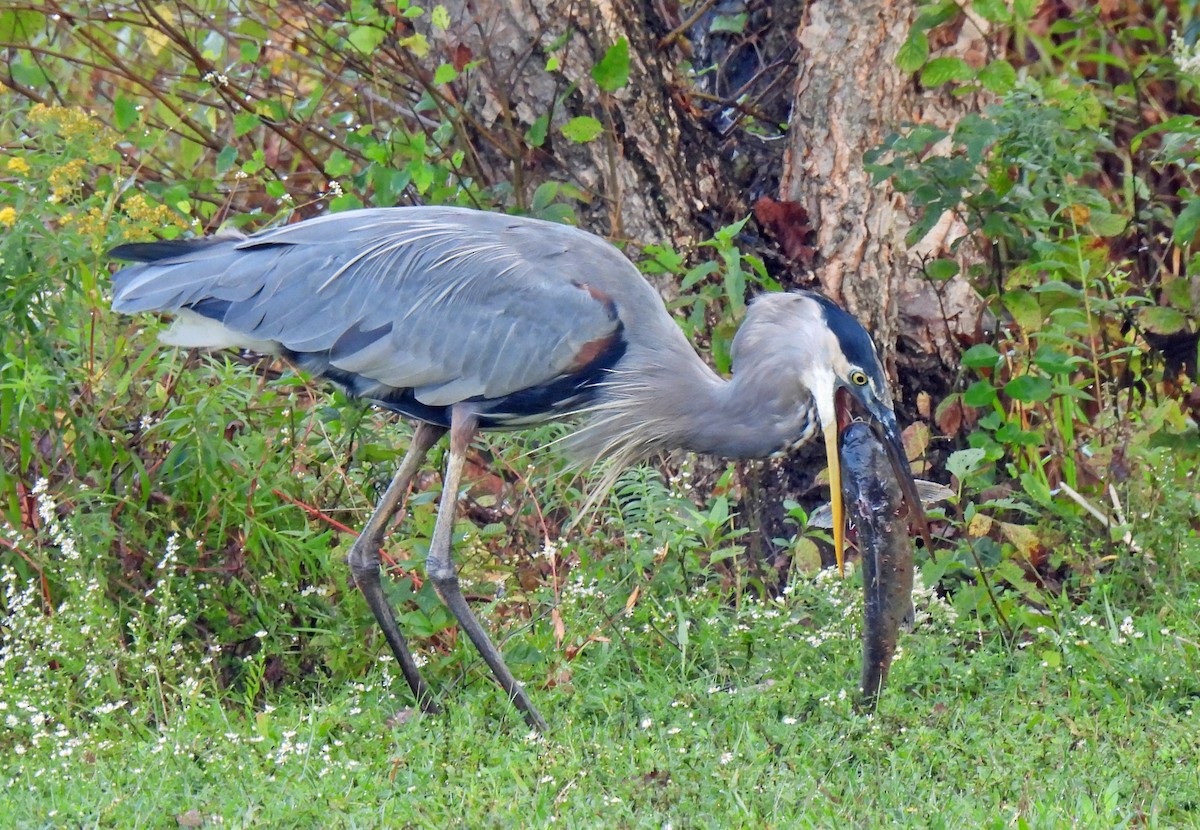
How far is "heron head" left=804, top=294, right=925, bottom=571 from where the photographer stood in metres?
4.39

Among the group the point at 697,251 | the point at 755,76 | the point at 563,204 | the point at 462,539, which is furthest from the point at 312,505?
the point at 755,76

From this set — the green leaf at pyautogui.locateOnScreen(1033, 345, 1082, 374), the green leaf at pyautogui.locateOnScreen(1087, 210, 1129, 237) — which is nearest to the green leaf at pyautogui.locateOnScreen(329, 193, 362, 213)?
the green leaf at pyautogui.locateOnScreen(1033, 345, 1082, 374)

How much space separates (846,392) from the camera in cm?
449

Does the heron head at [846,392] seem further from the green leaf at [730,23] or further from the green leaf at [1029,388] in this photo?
the green leaf at [730,23]

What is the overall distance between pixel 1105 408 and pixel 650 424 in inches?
73.9

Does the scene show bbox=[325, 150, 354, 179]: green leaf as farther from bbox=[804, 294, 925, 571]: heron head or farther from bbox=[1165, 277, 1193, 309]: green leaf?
bbox=[1165, 277, 1193, 309]: green leaf

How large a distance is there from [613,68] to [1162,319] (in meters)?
2.14

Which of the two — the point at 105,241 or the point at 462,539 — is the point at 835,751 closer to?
the point at 462,539

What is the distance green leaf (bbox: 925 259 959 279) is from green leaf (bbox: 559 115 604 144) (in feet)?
4.29

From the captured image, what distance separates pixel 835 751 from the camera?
3.85m

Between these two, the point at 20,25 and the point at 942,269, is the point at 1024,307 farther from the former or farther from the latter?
the point at 20,25

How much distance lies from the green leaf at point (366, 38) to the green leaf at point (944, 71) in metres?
2.06

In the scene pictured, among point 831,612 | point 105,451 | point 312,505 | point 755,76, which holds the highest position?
point 755,76

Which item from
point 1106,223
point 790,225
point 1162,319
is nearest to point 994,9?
point 1106,223
